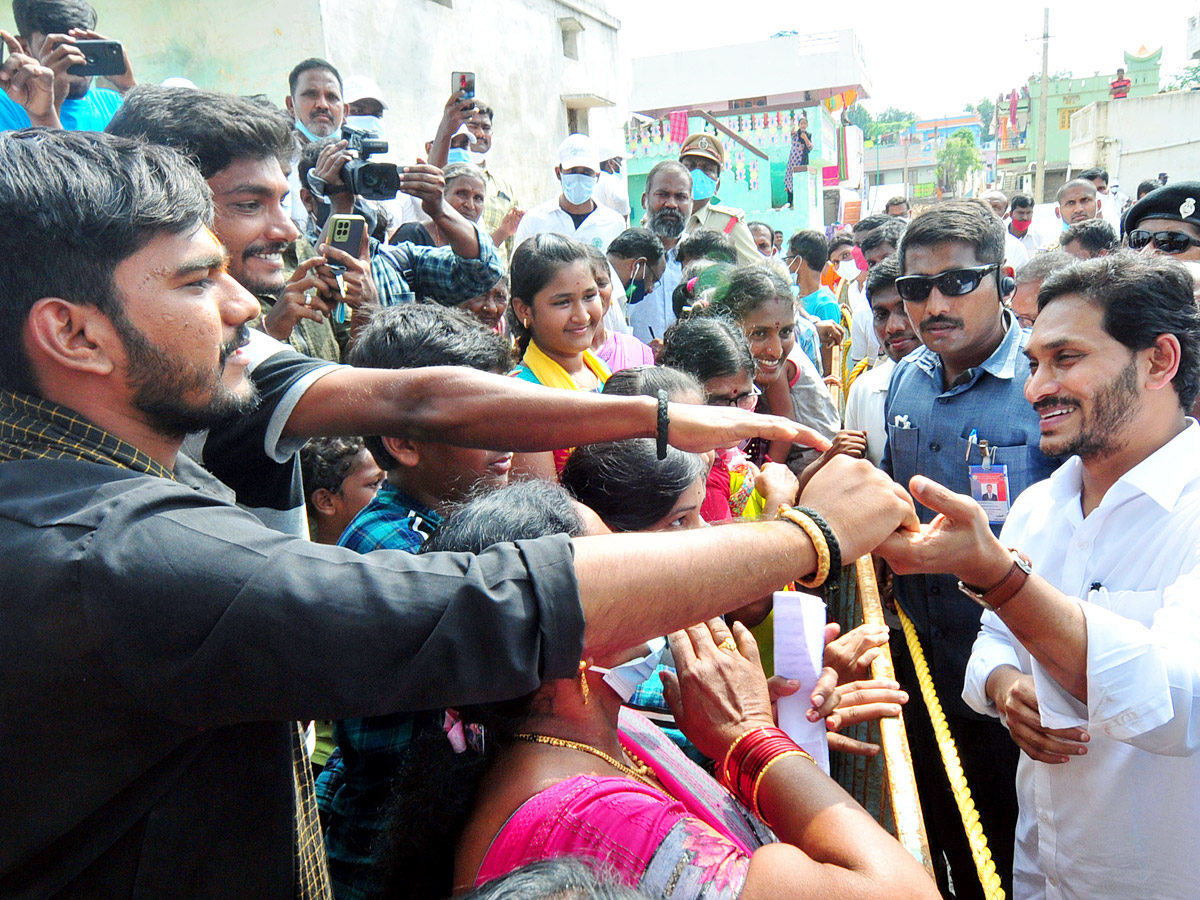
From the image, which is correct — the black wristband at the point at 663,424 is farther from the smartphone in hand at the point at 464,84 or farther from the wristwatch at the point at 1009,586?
the smartphone in hand at the point at 464,84

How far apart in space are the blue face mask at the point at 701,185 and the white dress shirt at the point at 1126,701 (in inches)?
246

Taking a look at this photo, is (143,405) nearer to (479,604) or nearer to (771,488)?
(479,604)

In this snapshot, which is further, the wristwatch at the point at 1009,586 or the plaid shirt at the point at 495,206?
the plaid shirt at the point at 495,206

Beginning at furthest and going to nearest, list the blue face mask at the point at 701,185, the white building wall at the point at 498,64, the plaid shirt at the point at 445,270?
the white building wall at the point at 498,64 → the blue face mask at the point at 701,185 → the plaid shirt at the point at 445,270

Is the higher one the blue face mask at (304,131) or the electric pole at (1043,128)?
the electric pole at (1043,128)

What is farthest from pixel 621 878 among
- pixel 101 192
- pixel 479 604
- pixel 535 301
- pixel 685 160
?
pixel 685 160

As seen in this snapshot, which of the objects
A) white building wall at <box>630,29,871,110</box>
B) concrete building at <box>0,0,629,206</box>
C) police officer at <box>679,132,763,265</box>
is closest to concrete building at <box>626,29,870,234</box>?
white building wall at <box>630,29,871,110</box>

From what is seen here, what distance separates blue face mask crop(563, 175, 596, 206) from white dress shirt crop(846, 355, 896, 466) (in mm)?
3651

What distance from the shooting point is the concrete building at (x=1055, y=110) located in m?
48.8

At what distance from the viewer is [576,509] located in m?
1.73

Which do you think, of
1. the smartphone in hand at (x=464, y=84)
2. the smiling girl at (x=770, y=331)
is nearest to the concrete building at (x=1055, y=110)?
the smartphone in hand at (x=464, y=84)

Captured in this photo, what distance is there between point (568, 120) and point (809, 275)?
9342 mm

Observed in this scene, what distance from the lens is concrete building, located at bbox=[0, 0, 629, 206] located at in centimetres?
923

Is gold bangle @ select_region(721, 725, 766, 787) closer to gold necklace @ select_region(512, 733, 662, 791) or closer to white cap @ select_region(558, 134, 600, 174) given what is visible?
gold necklace @ select_region(512, 733, 662, 791)
